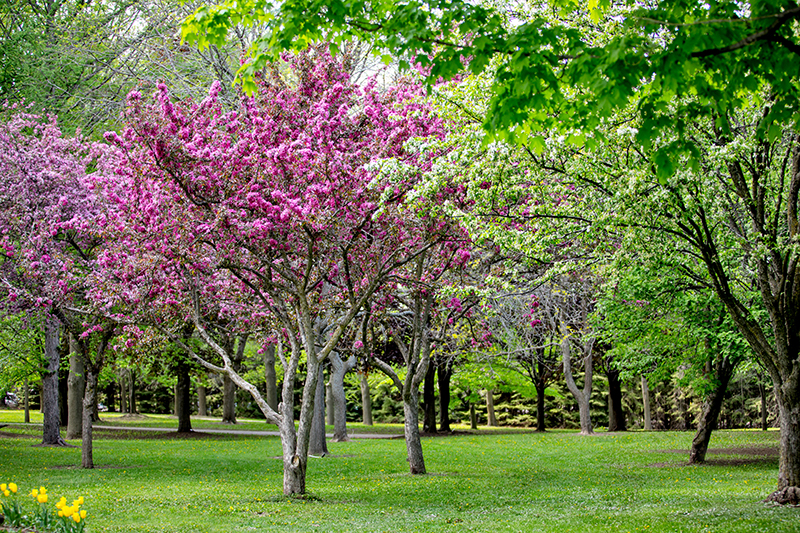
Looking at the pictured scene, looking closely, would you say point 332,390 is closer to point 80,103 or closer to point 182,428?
point 182,428

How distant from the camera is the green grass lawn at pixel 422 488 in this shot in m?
9.55

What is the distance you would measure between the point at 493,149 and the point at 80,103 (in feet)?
60.9

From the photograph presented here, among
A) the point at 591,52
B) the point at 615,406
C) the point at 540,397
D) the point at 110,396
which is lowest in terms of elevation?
the point at 110,396

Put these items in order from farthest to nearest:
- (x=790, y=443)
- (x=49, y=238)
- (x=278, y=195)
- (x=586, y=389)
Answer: (x=586, y=389) → (x=49, y=238) → (x=278, y=195) → (x=790, y=443)

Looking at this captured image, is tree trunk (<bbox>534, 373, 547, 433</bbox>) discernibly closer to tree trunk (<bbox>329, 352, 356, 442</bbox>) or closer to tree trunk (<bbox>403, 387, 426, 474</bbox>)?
tree trunk (<bbox>329, 352, 356, 442</bbox>)

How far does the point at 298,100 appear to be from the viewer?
41.1ft

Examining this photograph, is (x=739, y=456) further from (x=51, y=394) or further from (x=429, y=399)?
(x=51, y=394)

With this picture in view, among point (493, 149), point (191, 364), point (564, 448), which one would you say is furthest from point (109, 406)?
point (493, 149)

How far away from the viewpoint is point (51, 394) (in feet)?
74.7

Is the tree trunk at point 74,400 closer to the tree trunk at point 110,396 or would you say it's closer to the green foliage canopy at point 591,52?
the green foliage canopy at point 591,52

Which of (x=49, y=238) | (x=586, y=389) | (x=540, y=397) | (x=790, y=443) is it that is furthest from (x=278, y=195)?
(x=540, y=397)

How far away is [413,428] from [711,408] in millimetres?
8125

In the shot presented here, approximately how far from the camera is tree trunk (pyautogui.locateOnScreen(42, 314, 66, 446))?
74.2 ft

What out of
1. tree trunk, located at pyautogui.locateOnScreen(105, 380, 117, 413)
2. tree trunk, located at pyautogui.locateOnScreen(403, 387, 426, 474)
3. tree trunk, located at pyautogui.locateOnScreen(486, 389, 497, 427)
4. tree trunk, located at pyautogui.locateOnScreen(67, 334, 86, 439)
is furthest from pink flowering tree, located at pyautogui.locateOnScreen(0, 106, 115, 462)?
tree trunk, located at pyautogui.locateOnScreen(105, 380, 117, 413)
